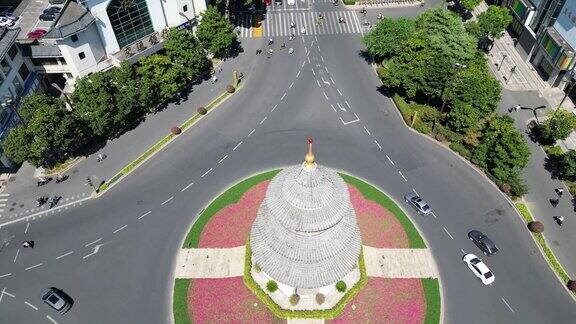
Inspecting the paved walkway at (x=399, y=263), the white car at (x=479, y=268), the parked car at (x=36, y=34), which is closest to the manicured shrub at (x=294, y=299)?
the paved walkway at (x=399, y=263)

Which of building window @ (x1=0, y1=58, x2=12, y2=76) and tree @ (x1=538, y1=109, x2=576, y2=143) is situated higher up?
building window @ (x1=0, y1=58, x2=12, y2=76)

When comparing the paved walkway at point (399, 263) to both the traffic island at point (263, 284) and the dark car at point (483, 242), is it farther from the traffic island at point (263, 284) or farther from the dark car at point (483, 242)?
the dark car at point (483, 242)

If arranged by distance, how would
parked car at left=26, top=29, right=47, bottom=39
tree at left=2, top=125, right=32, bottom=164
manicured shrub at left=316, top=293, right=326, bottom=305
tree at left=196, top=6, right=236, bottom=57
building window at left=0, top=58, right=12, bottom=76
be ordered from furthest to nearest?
tree at left=196, top=6, right=236, bottom=57 < parked car at left=26, top=29, right=47, bottom=39 < building window at left=0, top=58, right=12, bottom=76 < tree at left=2, top=125, right=32, bottom=164 < manicured shrub at left=316, top=293, right=326, bottom=305

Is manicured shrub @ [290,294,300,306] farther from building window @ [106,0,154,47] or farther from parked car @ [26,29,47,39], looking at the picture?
parked car @ [26,29,47,39]

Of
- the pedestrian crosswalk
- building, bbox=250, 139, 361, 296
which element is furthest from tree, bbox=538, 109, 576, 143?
the pedestrian crosswalk

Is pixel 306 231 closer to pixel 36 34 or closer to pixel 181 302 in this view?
pixel 181 302

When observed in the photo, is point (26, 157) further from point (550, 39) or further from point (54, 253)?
point (550, 39)
